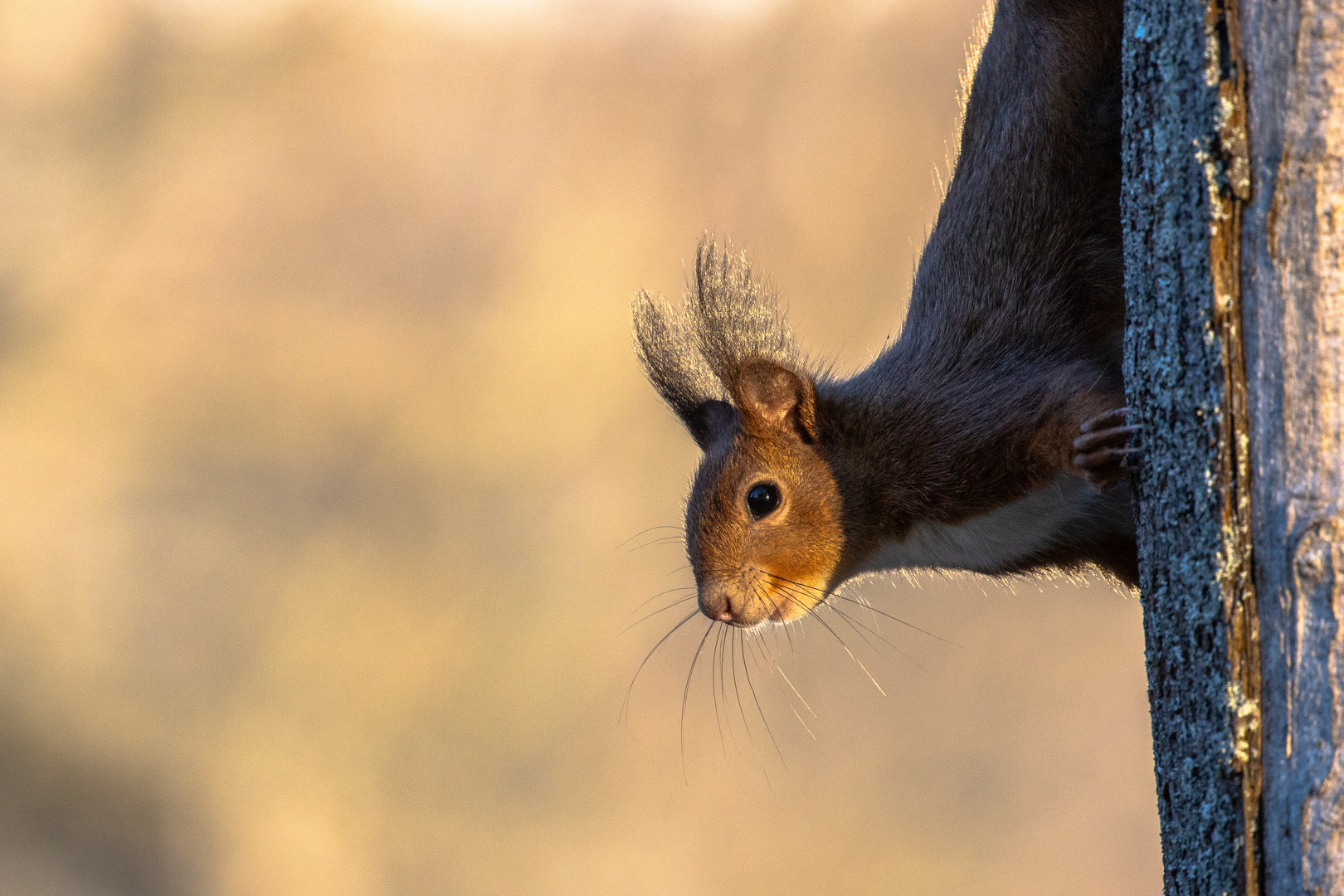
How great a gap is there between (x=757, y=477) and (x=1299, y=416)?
52.1 inches

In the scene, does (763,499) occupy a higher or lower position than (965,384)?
lower

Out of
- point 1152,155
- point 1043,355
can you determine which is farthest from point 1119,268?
point 1152,155

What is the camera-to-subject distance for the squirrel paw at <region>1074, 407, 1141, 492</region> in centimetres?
163

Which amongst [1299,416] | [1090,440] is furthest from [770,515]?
[1299,416]

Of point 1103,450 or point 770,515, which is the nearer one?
point 1103,450

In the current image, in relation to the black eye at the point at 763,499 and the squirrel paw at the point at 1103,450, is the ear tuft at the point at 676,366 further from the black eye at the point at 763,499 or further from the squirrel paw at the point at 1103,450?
the squirrel paw at the point at 1103,450

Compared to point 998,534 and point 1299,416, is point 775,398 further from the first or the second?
point 1299,416

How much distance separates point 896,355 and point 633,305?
58 cm

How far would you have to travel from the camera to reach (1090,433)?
166cm

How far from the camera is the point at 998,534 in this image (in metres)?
2.21

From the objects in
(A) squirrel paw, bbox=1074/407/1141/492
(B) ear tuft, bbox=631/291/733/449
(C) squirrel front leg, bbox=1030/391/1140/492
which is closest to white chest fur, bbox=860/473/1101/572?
(C) squirrel front leg, bbox=1030/391/1140/492

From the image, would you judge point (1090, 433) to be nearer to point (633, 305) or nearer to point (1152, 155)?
point (1152, 155)

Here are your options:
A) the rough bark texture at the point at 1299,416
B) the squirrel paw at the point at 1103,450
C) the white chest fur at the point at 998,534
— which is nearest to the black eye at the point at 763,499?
the white chest fur at the point at 998,534

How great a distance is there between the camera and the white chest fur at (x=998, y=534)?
2086 mm
